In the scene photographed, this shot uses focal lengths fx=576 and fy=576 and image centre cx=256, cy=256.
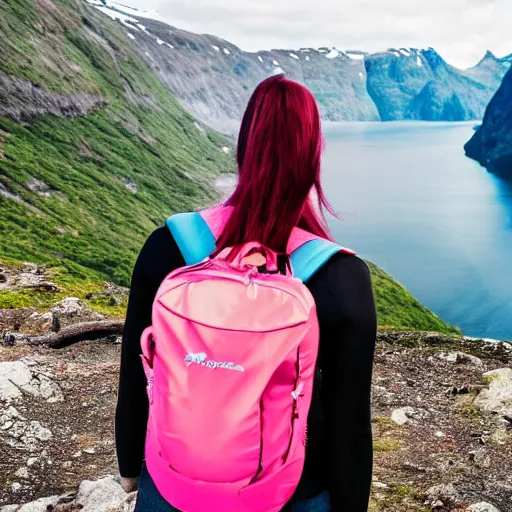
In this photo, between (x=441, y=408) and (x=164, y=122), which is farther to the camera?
(x=164, y=122)

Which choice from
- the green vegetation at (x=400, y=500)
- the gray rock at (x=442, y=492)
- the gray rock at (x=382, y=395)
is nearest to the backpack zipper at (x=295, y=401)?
the green vegetation at (x=400, y=500)

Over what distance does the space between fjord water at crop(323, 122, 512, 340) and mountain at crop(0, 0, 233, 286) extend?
24.3 m

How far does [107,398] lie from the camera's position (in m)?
9.60

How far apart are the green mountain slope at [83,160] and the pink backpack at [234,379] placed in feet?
49.1

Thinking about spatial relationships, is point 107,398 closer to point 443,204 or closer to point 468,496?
point 468,496

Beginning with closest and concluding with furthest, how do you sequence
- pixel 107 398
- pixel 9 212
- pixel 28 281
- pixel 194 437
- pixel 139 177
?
pixel 194 437 → pixel 107 398 → pixel 28 281 → pixel 9 212 → pixel 139 177

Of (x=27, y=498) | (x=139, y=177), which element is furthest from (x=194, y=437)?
(x=139, y=177)

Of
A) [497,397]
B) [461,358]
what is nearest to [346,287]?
[497,397]

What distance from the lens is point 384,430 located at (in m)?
8.36

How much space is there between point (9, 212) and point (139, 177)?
44340mm

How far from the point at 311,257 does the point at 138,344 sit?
0.87 metres

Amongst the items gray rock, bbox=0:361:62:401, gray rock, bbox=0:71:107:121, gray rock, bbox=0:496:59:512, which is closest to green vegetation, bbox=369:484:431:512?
gray rock, bbox=0:496:59:512

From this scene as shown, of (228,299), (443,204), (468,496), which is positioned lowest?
(443,204)

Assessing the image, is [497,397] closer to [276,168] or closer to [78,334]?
[276,168]
